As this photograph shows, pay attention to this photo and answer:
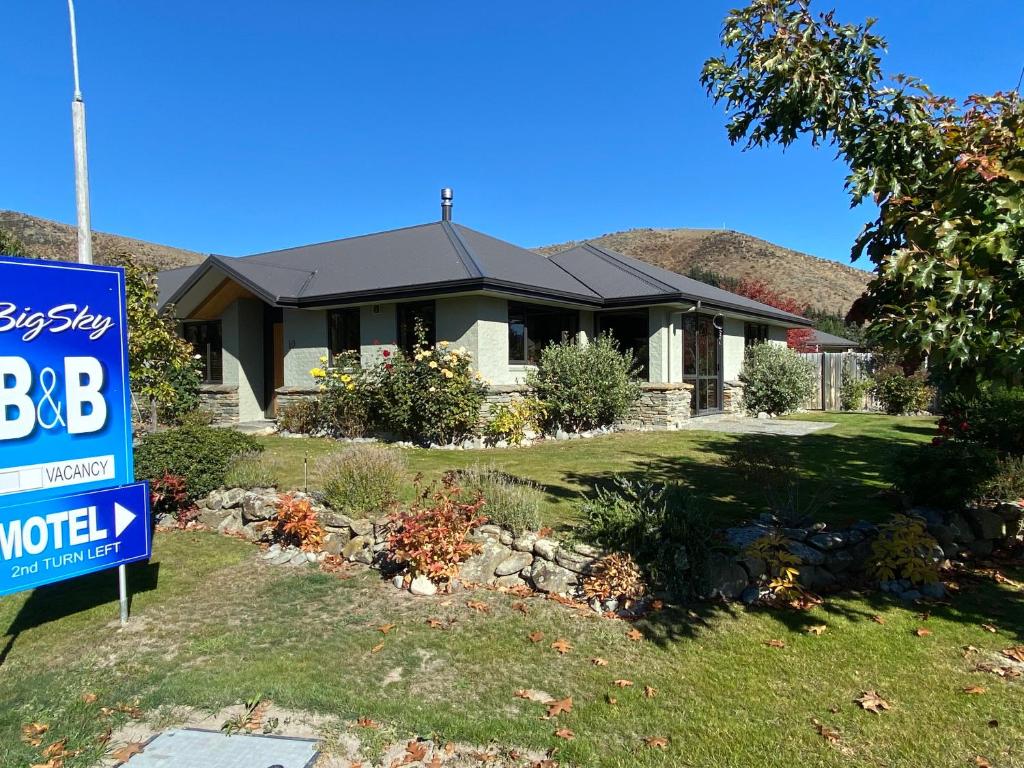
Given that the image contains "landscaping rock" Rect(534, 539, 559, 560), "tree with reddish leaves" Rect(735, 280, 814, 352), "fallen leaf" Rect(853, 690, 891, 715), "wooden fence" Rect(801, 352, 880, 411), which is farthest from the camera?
"tree with reddish leaves" Rect(735, 280, 814, 352)

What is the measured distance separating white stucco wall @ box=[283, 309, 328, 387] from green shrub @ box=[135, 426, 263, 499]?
7.19m

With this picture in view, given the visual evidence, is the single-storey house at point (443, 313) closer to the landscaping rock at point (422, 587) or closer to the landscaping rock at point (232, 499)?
the landscaping rock at point (232, 499)

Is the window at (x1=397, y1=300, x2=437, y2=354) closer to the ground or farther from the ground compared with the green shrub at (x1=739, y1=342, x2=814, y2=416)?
farther from the ground

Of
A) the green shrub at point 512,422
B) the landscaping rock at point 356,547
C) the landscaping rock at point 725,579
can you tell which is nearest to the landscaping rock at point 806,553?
the landscaping rock at point 725,579

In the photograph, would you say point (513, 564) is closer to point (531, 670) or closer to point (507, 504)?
point (507, 504)

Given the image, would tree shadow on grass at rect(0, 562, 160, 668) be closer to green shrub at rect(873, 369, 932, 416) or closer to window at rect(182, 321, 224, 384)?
window at rect(182, 321, 224, 384)

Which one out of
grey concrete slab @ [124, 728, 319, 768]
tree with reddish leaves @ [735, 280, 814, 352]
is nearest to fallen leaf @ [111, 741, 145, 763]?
grey concrete slab @ [124, 728, 319, 768]

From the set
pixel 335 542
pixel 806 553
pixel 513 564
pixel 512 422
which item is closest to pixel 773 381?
pixel 512 422

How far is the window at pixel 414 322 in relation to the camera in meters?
14.4

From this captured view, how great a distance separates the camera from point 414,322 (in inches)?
577

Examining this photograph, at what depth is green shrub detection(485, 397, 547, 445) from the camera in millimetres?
13219

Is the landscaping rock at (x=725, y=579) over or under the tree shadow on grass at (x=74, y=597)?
over

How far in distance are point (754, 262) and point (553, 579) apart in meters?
67.0

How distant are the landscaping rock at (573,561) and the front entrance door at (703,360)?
1258cm
